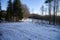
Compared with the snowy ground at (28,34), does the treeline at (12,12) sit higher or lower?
higher

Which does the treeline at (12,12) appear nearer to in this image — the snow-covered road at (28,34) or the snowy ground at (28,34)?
the snowy ground at (28,34)

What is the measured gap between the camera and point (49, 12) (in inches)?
421

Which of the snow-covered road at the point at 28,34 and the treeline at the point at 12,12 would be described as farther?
the treeline at the point at 12,12

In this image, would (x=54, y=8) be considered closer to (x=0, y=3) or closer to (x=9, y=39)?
(x=0, y=3)

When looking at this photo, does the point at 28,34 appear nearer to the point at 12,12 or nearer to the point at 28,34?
the point at 28,34

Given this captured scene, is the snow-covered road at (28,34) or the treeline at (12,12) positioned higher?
the treeline at (12,12)

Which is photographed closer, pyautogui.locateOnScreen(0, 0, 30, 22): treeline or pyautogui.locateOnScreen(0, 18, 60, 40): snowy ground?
pyautogui.locateOnScreen(0, 18, 60, 40): snowy ground

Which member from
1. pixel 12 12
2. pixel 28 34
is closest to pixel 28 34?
pixel 28 34

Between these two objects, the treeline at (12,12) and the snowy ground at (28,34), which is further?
the treeline at (12,12)

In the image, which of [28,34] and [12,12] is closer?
[28,34]

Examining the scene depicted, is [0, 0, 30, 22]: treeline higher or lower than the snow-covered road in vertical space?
higher

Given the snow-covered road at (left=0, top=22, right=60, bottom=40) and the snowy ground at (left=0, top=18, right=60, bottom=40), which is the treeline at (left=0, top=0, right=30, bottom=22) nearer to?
the snowy ground at (left=0, top=18, right=60, bottom=40)

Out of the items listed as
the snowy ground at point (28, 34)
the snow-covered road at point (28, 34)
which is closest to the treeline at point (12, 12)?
the snowy ground at point (28, 34)

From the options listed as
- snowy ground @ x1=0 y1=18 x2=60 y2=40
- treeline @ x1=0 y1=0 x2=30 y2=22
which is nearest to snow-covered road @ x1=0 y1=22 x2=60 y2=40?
snowy ground @ x1=0 y1=18 x2=60 y2=40
